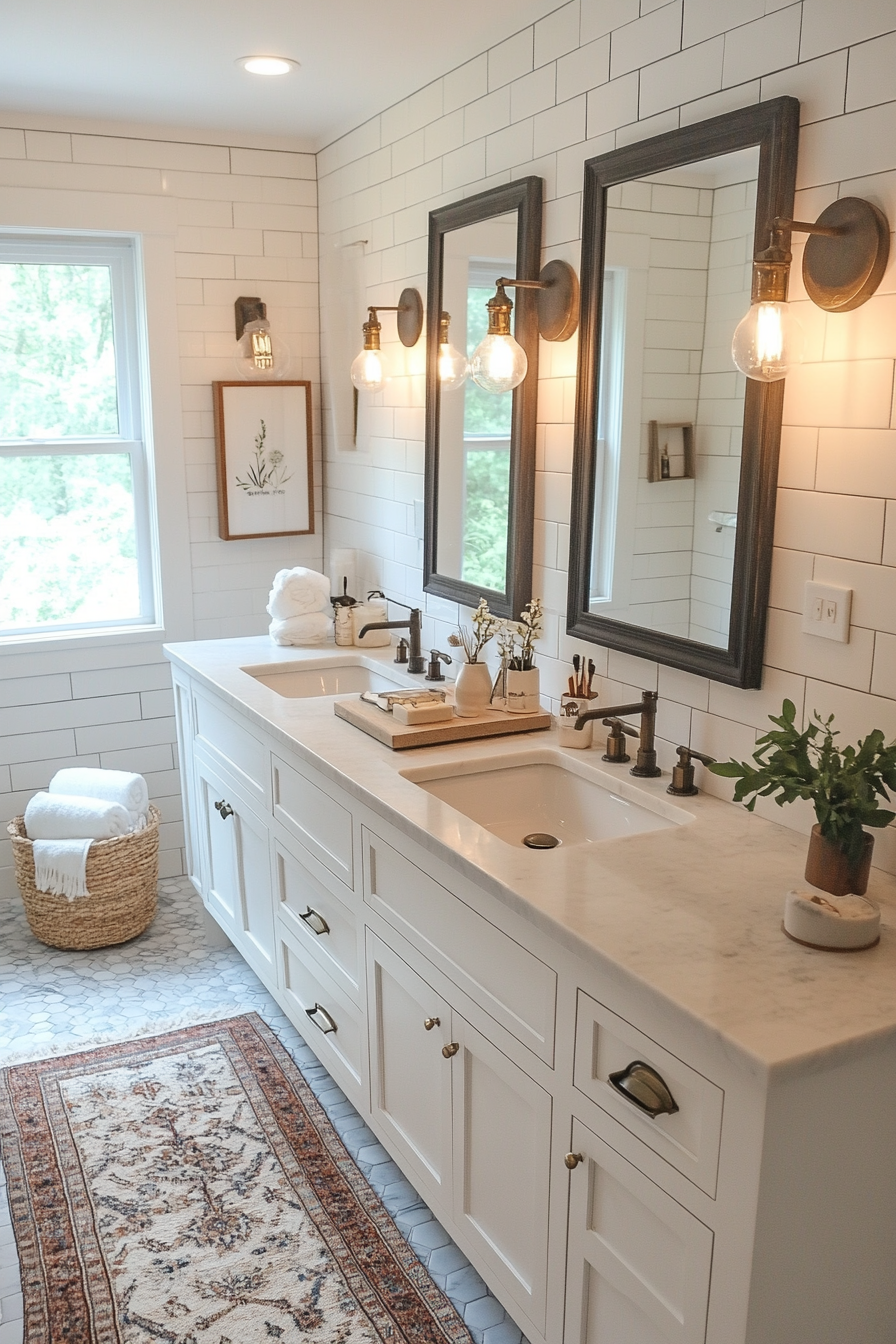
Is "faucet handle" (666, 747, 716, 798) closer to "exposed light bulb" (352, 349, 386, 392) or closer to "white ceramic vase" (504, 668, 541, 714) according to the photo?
"white ceramic vase" (504, 668, 541, 714)

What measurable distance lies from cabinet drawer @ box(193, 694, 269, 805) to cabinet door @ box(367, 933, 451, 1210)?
0.71 metres

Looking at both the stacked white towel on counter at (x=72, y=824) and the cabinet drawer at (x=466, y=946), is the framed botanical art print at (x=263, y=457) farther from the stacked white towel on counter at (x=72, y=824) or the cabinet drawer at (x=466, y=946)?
the cabinet drawer at (x=466, y=946)

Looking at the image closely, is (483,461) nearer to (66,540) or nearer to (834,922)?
(834,922)

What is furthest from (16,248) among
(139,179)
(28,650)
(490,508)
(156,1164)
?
(156,1164)

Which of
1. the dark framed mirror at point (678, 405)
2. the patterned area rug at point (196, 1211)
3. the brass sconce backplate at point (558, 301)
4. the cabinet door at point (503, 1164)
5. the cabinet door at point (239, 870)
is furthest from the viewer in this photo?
the cabinet door at point (239, 870)

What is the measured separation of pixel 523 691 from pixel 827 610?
2.90 ft

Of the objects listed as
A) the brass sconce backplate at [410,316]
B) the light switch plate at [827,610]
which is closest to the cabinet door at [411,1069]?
the light switch plate at [827,610]

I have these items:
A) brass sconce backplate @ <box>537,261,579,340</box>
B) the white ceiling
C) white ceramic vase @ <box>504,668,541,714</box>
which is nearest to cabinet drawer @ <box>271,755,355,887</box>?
white ceramic vase @ <box>504,668,541,714</box>

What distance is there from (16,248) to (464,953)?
2990 millimetres

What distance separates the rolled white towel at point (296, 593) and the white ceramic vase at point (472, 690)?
99 cm

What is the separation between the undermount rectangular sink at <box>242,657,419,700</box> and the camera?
127 inches

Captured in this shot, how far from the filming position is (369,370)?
125 inches

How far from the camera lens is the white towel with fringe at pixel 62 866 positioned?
348 cm

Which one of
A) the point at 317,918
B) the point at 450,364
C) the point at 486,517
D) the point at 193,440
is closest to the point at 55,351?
the point at 193,440
